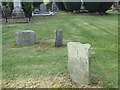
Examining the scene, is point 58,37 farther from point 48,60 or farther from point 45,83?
point 45,83

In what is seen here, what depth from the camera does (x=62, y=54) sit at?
9984 mm

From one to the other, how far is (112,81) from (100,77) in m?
0.34

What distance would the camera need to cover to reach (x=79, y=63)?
23.7ft

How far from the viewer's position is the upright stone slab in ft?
23.3

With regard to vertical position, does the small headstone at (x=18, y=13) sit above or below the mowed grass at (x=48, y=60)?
above

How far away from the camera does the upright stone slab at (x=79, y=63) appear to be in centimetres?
711

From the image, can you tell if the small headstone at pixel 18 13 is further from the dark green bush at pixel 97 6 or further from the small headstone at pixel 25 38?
the small headstone at pixel 25 38

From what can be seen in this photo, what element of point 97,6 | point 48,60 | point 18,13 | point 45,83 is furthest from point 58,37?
point 97,6

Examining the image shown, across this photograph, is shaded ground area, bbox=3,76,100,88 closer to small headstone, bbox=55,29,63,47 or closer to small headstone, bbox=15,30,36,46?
small headstone, bbox=55,29,63,47

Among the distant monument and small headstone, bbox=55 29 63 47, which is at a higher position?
the distant monument

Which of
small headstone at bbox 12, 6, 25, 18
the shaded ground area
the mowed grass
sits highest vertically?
small headstone at bbox 12, 6, 25, 18

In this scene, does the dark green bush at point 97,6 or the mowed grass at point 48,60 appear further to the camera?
the dark green bush at point 97,6

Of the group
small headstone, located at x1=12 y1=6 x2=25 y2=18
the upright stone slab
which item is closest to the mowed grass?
the upright stone slab

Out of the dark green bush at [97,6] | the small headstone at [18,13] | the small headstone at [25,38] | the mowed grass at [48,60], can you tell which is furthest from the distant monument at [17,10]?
the small headstone at [25,38]
